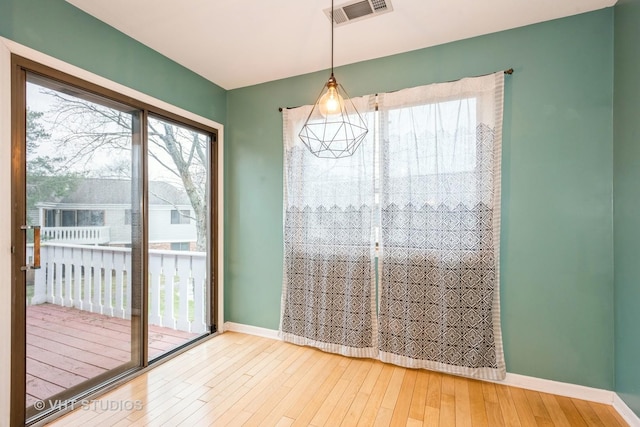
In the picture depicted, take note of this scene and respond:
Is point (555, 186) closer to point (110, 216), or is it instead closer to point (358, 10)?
point (358, 10)

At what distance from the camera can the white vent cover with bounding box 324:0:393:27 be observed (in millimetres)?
2025

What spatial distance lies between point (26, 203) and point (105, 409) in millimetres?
1433

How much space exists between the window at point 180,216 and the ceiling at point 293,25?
4.69ft

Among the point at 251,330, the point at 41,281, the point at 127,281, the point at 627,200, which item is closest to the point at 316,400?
the point at 251,330

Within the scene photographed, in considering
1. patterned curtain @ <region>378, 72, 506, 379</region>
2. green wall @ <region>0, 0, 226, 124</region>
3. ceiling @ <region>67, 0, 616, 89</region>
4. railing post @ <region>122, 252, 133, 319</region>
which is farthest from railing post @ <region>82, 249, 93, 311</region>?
patterned curtain @ <region>378, 72, 506, 379</region>

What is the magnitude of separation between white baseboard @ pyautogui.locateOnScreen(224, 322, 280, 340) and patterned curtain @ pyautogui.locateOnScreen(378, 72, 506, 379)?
1191mm

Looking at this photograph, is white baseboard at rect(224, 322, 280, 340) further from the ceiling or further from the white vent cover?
the white vent cover

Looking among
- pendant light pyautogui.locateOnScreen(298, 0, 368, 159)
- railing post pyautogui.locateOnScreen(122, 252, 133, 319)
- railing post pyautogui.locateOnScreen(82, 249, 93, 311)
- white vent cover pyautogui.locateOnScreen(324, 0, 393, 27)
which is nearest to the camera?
white vent cover pyautogui.locateOnScreen(324, 0, 393, 27)

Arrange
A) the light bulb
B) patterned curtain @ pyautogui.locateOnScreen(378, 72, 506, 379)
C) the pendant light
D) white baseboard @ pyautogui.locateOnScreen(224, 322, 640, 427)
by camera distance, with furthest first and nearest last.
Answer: the pendant light → patterned curtain @ pyautogui.locateOnScreen(378, 72, 506, 379) → white baseboard @ pyautogui.locateOnScreen(224, 322, 640, 427) → the light bulb

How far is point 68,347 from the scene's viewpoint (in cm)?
207

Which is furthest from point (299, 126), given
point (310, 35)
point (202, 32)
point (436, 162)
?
point (436, 162)

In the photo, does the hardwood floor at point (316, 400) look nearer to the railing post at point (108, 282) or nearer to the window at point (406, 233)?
the window at point (406, 233)

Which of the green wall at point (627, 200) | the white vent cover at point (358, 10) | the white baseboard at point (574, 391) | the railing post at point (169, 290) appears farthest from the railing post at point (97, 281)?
the green wall at point (627, 200)

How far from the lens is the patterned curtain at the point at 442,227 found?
2281 mm
